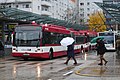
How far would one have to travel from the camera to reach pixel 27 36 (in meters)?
29.7

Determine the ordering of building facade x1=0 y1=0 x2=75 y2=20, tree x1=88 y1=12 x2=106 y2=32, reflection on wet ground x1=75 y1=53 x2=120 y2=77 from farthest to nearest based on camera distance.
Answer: tree x1=88 y1=12 x2=106 y2=32 → building facade x1=0 y1=0 x2=75 y2=20 → reflection on wet ground x1=75 y1=53 x2=120 y2=77

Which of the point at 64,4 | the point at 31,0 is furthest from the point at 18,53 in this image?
the point at 64,4

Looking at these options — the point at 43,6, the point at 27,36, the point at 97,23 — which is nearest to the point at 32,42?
the point at 27,36

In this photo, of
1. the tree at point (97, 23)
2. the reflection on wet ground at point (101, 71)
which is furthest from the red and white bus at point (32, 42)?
the tree at point (97, 23)

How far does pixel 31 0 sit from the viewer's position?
81.1m

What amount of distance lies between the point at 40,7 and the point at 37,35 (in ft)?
186

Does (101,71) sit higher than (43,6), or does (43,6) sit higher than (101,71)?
(43,6)

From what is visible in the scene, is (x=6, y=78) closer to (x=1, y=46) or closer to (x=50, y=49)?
(x=50, y=49)

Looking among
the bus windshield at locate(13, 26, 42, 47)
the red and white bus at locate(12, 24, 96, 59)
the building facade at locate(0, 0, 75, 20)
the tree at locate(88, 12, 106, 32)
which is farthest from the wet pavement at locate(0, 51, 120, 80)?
the tree at locate(88, 12, 106, 32)

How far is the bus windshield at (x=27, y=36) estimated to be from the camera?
2956 cm

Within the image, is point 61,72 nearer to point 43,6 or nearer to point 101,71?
point 101,71

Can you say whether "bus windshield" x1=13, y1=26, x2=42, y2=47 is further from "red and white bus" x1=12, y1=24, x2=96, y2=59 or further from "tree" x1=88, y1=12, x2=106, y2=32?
"tree" x1=88, y1=12, x2=106, y2=32

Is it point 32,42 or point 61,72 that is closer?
point 61,72

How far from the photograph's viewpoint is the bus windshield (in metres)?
29.6
